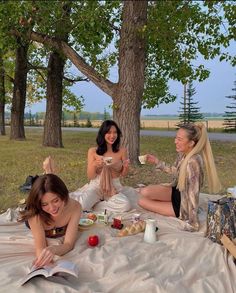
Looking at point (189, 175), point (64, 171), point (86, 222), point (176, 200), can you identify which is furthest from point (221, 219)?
point (64, 171)

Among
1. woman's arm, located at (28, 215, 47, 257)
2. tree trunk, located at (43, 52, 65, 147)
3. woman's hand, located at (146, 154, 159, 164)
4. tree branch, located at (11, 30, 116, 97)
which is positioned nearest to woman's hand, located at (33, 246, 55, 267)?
woman's arm, located at (28, 215, 47, 257)

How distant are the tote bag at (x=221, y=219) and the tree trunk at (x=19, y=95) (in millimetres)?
15086

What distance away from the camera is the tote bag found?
396 cm

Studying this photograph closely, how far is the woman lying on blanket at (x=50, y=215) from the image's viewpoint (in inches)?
129

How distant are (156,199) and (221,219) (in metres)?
1.46

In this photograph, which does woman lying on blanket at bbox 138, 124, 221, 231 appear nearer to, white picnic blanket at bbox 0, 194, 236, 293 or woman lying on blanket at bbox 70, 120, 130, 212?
white picnic blanket at bbox 0, 194, 236, 293

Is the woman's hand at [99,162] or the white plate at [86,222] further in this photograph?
the woman's hand at [99,162]

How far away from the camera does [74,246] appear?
380cm

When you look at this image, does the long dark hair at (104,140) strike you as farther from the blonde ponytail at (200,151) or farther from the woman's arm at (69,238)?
the woman's arm at (69,238)

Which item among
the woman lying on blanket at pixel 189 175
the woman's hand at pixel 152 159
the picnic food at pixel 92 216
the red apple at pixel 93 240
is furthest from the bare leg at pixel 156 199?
the red apple at pixel 93 240

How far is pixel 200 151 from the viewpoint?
4.75 m

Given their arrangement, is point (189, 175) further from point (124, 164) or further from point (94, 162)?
point (94, 162)

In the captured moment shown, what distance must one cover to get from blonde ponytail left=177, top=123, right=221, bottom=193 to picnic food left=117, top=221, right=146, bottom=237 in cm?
74

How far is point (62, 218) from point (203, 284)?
1.51 m
